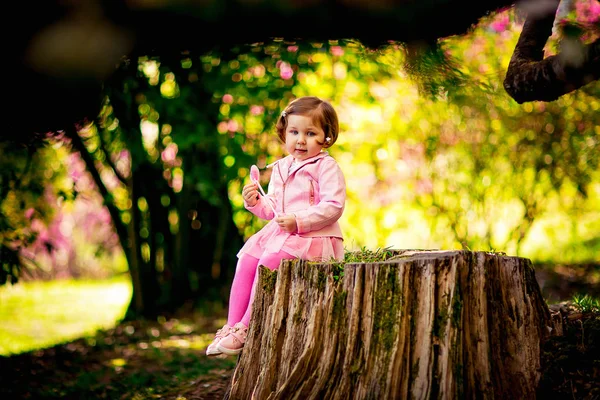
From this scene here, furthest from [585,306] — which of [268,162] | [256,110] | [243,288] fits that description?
[256,110]

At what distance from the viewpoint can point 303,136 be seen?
11.8 ft

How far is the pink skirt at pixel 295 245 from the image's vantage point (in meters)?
3.46

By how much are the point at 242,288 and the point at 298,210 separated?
0.51m

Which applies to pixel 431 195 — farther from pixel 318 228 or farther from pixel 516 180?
pixel 318 228

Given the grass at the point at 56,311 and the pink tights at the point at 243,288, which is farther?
the grass at the point at 56,311

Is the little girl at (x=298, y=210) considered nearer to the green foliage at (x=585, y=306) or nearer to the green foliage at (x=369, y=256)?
the green foliage at (x=369, y=256)

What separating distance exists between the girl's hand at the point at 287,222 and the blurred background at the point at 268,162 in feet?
8.95

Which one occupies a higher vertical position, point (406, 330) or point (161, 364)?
point (406, 330)

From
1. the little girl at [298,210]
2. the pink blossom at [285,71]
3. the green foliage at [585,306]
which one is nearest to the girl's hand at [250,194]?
the little girl at [298,210]

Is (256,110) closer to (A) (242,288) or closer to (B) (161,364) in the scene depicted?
(B) (161,364)

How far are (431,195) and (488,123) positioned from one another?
1158 millimetres

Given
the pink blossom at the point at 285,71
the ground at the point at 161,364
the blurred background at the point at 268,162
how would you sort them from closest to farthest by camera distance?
1. the ground at the point at 161,364
2. the blurred background at the point at 268,162
3. the pink blossom at the point at 285,71

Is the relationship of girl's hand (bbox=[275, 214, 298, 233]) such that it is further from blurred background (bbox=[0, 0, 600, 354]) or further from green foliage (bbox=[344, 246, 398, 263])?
blurred background (bbox=[0, 0, 600, 354])

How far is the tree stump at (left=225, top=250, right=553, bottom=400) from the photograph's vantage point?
2889 millimetres
